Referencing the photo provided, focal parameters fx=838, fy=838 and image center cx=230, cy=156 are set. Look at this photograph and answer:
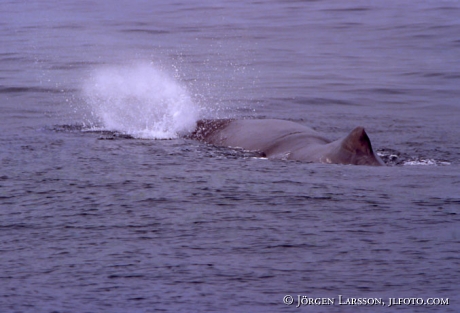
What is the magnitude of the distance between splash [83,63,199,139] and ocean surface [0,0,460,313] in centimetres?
6

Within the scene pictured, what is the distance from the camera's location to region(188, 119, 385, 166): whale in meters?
9.65

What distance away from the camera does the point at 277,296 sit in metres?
5.74

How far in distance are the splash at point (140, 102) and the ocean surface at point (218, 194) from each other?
62mm

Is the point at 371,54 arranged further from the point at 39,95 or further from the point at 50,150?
the point at 50,150

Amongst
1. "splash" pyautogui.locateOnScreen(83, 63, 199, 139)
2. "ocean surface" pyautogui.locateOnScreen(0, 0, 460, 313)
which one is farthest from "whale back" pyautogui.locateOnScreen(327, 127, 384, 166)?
"splash" pyautogui.locateOnScreen(83, 63, 199, 139)

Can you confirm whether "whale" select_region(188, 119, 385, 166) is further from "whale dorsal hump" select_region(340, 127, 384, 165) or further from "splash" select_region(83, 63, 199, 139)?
"splash" select_region(83, 63, 199, 139)

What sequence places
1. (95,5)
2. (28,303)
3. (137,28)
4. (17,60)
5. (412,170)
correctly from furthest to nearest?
(95,5) < (137,28) < (17,60) < (412,170) < (28,303)

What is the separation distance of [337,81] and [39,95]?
691cm

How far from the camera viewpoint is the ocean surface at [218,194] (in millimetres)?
5914

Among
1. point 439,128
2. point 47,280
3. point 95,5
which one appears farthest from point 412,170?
point 95,5

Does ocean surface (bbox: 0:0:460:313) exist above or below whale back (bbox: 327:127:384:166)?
below

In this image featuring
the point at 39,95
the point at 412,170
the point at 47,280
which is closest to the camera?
the point at 47,280
